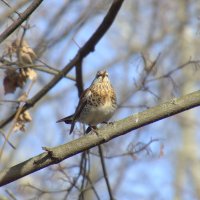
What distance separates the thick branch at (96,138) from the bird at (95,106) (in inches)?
41.8

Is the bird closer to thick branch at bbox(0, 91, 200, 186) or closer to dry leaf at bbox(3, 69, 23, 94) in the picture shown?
dry leaf at bbox(3, 69, 23, 94)

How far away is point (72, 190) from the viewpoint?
4840 millimetres

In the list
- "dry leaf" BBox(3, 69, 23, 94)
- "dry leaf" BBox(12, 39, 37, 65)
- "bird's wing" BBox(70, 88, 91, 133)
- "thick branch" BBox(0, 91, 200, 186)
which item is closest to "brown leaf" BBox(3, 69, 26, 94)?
"dry leaf" BBox(3, 69, 23, 94)

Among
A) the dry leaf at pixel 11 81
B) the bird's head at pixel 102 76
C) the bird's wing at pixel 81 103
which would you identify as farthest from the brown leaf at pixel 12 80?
the bird's head at pixel 102 76

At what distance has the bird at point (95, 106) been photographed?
477cm

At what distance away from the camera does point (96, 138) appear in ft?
11.8

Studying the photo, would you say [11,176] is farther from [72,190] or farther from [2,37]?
[72,190]

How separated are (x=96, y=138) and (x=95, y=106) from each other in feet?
4.10

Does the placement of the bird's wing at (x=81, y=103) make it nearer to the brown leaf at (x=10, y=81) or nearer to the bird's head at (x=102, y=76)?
the bird's head at (x=102, y=76)

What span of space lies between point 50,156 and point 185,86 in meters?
13.5

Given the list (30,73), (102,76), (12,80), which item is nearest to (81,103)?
(102,76)

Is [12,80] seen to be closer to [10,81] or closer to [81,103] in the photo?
[10,81]

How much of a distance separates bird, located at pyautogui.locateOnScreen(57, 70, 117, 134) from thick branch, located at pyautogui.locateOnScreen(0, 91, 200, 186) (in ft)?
3.48

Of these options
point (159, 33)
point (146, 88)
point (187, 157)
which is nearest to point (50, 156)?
point (146, 88)
